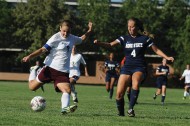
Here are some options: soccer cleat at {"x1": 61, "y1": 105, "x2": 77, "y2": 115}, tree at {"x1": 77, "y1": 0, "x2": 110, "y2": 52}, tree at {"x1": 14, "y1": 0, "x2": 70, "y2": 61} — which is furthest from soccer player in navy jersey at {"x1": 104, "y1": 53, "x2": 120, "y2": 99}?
tree at {"x1": 77, "y1": 0, "x2": 110, "y2": 52}

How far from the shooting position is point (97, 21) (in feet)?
220

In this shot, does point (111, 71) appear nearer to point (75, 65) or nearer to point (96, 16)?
point (75, 65)

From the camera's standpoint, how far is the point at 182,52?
68.2 metres

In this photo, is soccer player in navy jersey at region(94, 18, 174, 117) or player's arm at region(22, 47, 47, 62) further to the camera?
soccer player in navy jersey at region(94, 18, 174, 117)

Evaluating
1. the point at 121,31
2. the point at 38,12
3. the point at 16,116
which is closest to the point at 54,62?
the point at 16,116

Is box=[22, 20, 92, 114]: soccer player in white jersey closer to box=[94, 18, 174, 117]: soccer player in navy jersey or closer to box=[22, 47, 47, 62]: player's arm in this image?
box=[22, 47, 47, 62]: player's arm

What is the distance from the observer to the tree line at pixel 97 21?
2453 inches

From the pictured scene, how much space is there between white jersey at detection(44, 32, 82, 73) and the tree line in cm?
4909

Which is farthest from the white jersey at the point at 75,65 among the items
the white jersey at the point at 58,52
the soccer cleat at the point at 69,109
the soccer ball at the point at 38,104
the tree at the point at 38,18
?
the tree at the point at 38,18

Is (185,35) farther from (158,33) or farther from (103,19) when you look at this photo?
(103,19)

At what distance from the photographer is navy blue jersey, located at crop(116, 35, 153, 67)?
11.5 meters

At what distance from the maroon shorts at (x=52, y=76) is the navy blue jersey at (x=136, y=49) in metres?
1.49

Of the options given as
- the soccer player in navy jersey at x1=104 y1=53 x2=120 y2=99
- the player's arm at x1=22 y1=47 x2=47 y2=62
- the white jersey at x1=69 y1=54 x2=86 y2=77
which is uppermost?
the player's arm at x1=22 y1=47 x2=47 y2=62

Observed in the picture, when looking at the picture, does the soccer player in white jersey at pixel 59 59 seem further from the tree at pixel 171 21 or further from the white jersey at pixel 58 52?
the tree at pixel 171 21
